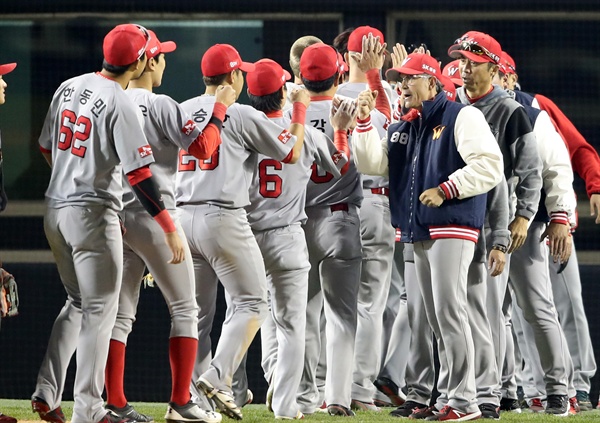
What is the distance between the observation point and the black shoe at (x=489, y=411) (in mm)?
4613

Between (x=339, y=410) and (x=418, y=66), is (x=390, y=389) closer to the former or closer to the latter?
(x=339, y=410)

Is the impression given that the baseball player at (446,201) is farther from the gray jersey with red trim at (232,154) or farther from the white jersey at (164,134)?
the white jersey at (164,134)

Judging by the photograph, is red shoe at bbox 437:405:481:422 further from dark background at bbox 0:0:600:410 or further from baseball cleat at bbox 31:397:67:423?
dark background at bbox 0:0:600:410

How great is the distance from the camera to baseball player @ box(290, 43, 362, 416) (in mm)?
4930

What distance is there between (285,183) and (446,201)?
74cm

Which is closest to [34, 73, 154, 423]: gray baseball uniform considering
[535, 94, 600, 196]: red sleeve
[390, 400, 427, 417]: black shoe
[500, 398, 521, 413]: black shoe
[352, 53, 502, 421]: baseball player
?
[352, 53, 502, 421]: baseball player

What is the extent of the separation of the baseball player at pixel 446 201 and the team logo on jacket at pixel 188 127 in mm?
926

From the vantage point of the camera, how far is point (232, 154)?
4605 millimetres

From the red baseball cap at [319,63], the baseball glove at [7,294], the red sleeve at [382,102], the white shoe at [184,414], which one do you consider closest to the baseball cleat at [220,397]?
the white shoe at [184,414]

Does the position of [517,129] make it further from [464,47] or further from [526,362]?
[526,362]

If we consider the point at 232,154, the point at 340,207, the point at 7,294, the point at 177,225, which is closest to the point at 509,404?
the point at 340,207

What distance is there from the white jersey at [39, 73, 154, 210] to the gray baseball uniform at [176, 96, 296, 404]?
0.49 meters

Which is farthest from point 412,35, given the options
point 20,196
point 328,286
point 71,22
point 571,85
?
point 328,286

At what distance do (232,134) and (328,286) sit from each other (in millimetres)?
842
